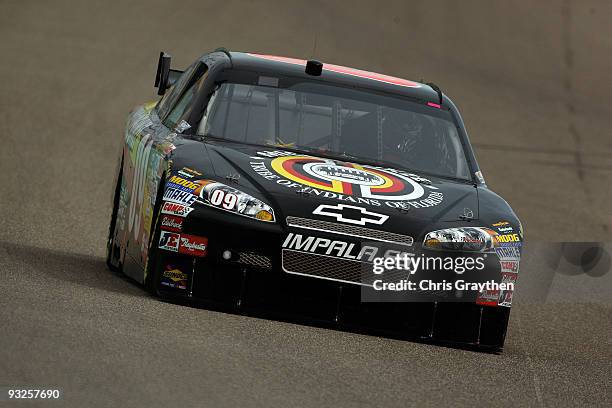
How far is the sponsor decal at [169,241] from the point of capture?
696 centimetres

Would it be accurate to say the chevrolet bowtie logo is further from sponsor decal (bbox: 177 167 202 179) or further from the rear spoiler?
the rear spoiler

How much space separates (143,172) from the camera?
8.05 m

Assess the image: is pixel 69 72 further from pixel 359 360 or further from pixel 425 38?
pixel 359 360

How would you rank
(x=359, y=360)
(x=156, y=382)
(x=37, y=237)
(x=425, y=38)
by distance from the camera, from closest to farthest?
(x=156, y=382) < (x=359, y=360) < (x=37, y=237) < (x=425, y=38)

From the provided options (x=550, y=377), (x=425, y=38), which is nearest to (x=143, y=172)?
(x=550, y=377)

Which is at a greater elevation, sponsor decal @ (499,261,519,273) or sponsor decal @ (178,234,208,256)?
sponsor decal @ (499,261,519,273)

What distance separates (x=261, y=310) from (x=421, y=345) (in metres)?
0.81

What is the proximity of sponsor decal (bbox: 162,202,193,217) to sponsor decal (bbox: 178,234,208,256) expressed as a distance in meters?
0.11

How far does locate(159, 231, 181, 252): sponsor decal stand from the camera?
6957mm

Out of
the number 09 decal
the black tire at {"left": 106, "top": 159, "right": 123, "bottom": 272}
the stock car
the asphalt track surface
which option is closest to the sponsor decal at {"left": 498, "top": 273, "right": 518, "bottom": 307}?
the stock car

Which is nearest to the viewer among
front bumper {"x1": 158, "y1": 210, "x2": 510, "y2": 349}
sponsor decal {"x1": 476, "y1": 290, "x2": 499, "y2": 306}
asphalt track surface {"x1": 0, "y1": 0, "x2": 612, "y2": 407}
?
asphalt track surface {"x1": 0, "y1": 0, "x2": 612, "y2": 407}

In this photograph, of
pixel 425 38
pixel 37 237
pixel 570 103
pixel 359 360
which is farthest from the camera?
pixel 425 38

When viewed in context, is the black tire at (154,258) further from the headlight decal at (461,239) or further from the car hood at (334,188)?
the headlight decal at (461,239)

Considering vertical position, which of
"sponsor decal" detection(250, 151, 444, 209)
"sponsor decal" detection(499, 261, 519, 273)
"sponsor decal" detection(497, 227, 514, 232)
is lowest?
"sponsor decal" detection(499, 261, 519, 273)
